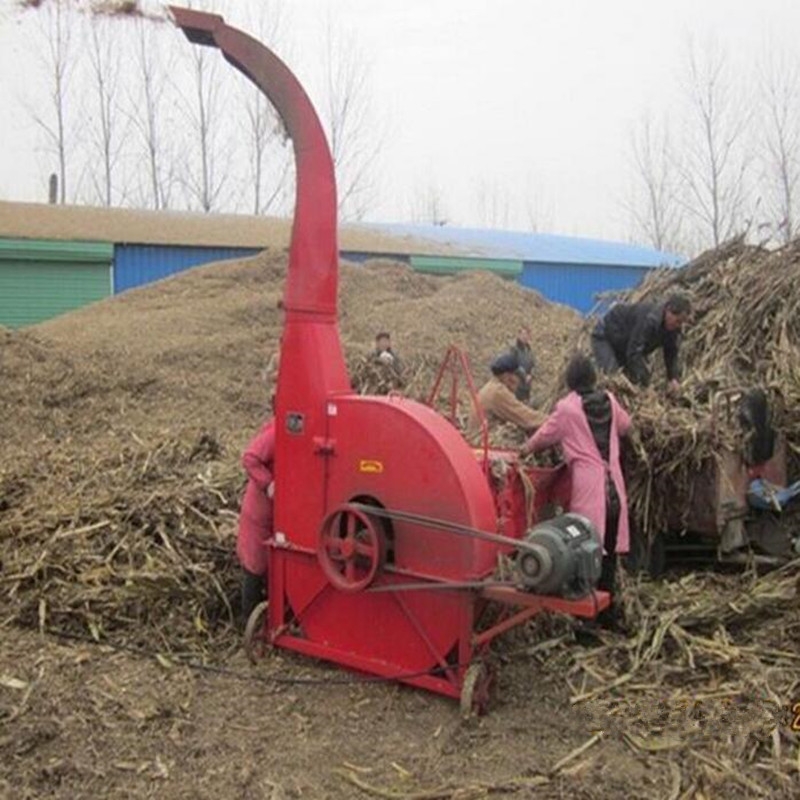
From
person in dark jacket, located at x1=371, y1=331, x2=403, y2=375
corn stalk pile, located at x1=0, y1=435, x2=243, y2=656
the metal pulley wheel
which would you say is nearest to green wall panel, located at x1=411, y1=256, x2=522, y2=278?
person in dark jacket, located at x1=371, y1=331, x2=403, y2=375

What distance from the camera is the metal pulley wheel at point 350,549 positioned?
4.43 metres

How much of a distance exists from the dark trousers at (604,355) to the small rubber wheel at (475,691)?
124 inches

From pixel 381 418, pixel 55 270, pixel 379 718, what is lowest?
pixel 379 718

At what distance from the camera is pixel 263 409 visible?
497 inches

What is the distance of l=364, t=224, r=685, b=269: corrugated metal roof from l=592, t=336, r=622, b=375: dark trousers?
19.2 m

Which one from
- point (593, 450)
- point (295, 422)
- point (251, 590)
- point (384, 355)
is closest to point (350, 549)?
point (295, 422)

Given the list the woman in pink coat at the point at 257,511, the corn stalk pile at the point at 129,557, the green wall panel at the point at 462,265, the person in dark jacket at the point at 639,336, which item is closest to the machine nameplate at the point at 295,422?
the woman in pink coat at the point at 257,511

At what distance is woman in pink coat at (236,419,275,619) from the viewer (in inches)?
199

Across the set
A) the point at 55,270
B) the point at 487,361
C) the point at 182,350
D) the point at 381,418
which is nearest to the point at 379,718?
the point at 381,418

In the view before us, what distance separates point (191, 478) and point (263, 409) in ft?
20.3

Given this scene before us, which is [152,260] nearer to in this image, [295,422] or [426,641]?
[295,422]

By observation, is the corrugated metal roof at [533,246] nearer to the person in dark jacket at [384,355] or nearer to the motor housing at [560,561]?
the person in dark jacket at [384,355]

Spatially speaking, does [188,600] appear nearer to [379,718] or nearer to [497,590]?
[379,718]

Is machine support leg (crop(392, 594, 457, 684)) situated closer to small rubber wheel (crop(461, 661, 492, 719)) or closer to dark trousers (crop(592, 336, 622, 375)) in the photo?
small rubber wheel (crop(461, 661, 492, 719))
